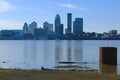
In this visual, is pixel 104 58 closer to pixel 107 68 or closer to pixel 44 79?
pixel 107 68

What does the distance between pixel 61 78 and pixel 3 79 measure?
3.52 m

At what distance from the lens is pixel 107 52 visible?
36375 mm

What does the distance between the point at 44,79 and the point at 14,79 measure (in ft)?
5.66

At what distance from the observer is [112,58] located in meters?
37.2

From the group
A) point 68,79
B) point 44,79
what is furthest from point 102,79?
point 44,79

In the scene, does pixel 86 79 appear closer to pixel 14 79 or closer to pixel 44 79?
pixel 44 79

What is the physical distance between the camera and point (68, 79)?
2092cm

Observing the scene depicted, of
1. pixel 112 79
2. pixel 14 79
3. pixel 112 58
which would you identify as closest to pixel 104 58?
pixel 112 58

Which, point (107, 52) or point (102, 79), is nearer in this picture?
point (102, 79)

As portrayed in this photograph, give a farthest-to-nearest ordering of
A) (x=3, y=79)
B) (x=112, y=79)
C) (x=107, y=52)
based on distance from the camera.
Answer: (x=107, y=52), (x=112, y=79), (x=3, y=79)

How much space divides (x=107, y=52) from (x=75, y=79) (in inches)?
627

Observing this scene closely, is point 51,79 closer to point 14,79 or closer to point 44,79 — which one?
point 44,79

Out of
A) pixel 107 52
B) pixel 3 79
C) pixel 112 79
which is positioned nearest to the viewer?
pixel 3 79

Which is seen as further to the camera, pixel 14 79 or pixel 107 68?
pixel 107 68
